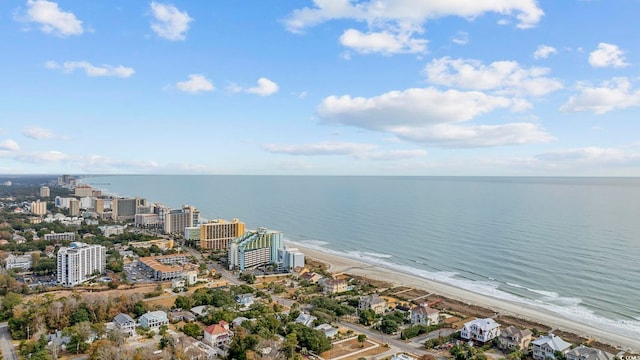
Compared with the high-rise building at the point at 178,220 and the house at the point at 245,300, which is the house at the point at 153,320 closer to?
the house at the point at 245,300

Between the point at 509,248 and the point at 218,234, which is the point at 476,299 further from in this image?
the point at 218,234

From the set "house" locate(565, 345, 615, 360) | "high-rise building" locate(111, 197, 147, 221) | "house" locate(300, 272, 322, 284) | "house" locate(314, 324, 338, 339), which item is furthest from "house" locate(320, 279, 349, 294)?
"high-rise building" locate(111, 197, 147, 221)

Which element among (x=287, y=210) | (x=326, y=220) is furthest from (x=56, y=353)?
(x=287, y=210)

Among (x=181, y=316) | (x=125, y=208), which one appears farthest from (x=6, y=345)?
(x=125, y=208)

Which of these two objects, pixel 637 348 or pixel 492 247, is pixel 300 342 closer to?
pixel 637 348

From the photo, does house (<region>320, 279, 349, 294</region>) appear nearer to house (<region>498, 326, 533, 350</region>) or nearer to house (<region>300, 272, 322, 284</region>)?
house (<region>300, 272, 322, 284</region>)

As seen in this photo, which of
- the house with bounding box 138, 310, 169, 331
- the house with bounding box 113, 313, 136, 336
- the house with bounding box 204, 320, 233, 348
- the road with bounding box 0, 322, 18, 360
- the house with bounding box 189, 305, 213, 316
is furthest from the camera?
the house with bounding box 189, 305, 213, 316
